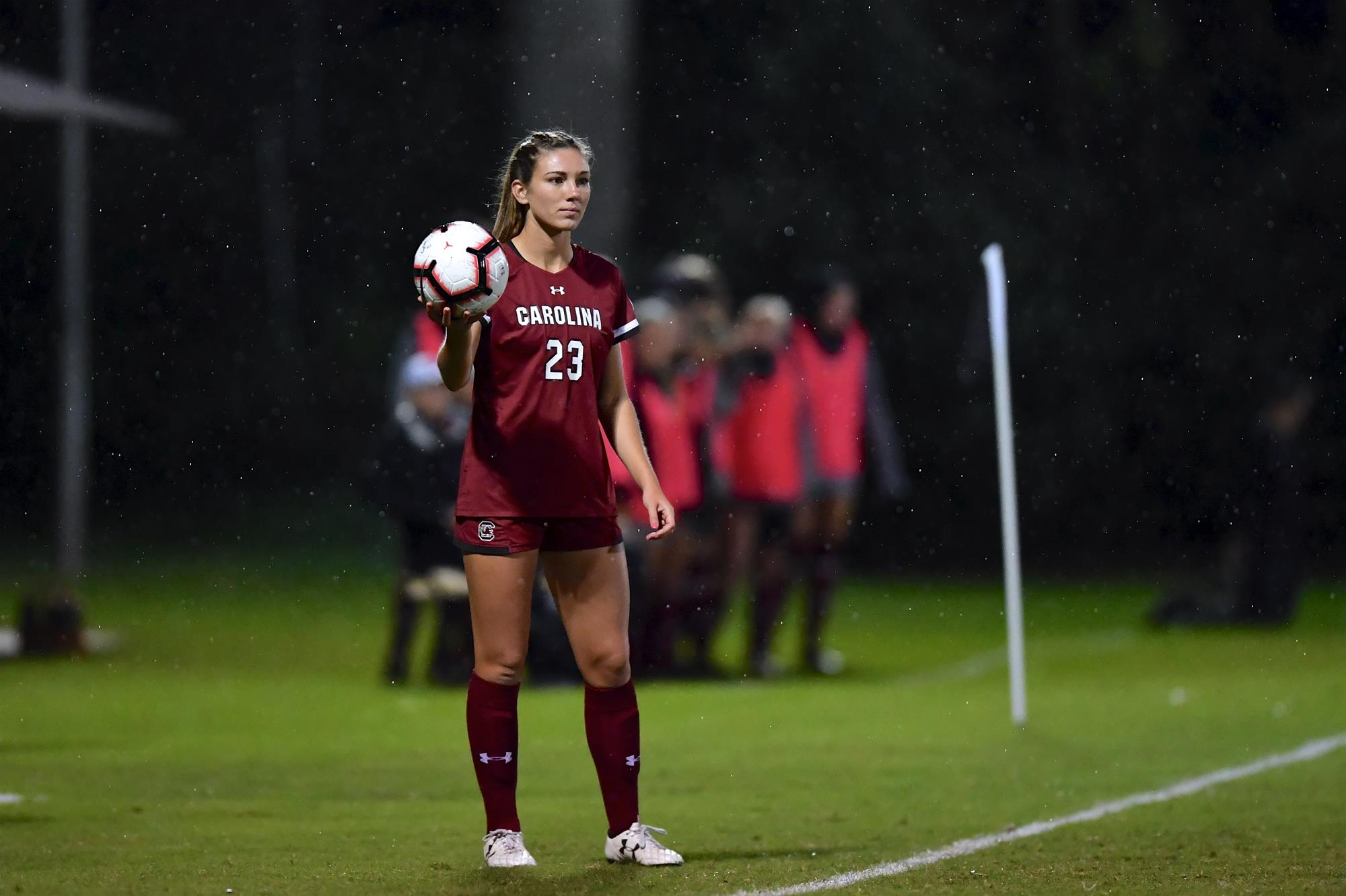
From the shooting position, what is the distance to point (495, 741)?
21.1ft

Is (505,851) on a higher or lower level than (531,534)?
lower

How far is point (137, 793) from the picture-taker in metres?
8.48

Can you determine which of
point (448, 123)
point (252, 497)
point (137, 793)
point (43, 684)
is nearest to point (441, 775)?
point (137, 793)

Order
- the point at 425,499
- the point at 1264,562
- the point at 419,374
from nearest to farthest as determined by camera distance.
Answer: the point at 425,499, the point at 419,374, the point at 1264,562

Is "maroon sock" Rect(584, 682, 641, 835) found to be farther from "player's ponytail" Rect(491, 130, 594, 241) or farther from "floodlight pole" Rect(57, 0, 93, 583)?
"floodlight pole" Rect(57, 0, 93, 583)

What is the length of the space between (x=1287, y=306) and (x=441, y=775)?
13500mm

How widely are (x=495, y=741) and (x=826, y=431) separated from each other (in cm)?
730

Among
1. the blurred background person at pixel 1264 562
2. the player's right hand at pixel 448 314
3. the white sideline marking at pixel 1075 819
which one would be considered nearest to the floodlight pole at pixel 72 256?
the blurred background person at pixel 1264 562

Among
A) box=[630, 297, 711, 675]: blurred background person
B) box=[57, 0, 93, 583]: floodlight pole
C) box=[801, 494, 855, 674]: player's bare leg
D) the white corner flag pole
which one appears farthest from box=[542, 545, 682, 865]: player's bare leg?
box=[57, 0, 93, 583]: floodlight pole

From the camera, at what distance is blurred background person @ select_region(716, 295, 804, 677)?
43.8 feet

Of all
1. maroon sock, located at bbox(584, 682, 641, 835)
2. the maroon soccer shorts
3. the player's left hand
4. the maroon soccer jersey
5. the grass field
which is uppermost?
the maroon soccer jersey

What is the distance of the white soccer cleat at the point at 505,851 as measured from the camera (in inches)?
254

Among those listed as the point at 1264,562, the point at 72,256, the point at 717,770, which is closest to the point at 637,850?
the point at 717,770

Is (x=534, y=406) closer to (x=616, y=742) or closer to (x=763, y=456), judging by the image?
(x=616, y=742)
